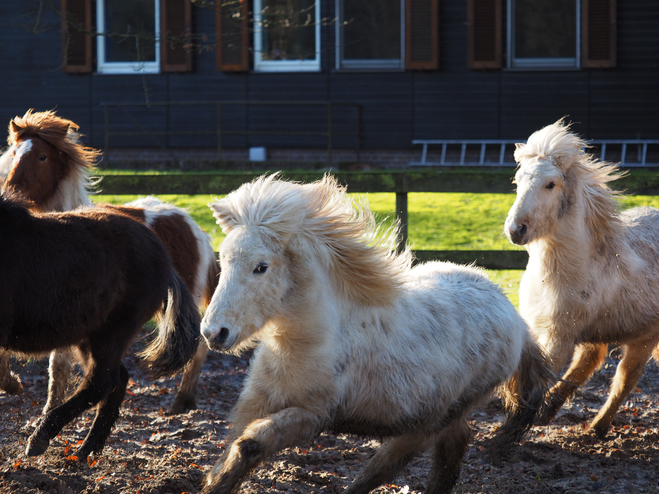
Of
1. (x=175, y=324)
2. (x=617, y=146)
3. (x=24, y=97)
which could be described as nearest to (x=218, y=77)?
(x=24, y=97)

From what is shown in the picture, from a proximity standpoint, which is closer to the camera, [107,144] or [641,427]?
[641,427]

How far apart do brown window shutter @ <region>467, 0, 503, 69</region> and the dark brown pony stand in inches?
443

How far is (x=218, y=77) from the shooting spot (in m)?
15.2

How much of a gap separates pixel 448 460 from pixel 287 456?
945 millimetres

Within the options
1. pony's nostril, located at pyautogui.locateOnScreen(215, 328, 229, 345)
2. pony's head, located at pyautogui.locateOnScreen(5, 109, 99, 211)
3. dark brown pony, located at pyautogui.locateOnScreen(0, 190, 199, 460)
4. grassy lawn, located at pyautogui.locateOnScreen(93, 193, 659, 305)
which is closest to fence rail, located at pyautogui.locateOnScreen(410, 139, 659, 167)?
grassy lawn, located at pyautogui.locateOnScreen(93, 193, 659, 305)

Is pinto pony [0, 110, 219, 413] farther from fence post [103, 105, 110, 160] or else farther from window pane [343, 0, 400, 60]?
fence post [103, 105, 110, 160]

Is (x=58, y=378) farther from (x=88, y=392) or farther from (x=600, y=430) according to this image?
(x=600, y=430)

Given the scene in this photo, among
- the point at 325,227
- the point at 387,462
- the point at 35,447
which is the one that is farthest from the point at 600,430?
the point at 35,447

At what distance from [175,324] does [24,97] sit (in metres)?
13.6

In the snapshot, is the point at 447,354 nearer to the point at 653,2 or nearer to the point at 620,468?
the point at 620,468

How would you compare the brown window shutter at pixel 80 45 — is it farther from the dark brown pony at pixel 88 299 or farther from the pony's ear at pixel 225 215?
the pony's ear at pixel 225 215

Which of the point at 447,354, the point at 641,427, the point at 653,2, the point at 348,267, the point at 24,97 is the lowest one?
the point at 641,427

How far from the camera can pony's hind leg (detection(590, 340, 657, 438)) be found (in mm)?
4828

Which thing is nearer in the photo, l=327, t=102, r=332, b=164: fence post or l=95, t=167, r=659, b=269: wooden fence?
l=95, t=167, r=659, b=269: wooden fence
